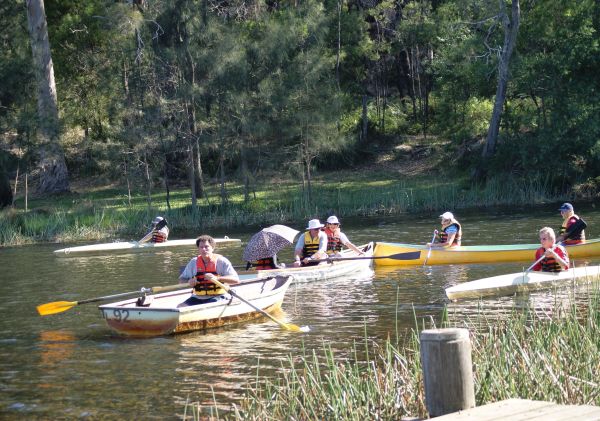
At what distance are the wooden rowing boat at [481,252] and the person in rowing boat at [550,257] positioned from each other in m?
3.85

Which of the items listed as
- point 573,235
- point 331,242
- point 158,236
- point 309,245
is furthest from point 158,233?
point 573,235

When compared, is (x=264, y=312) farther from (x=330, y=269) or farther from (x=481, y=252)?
(x=481, y=252)

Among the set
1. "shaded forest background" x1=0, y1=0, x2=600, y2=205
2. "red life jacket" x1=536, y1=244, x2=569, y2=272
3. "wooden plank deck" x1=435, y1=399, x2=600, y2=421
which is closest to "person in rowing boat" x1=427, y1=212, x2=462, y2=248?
"red life jacket" x1=536, y1=244, x2=569, y2=272

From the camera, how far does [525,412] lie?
5266mm

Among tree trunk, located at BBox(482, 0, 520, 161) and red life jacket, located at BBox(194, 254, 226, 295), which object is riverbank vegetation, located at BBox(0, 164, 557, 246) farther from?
red life jacket, located at BBox(194, 254, 226, 295)

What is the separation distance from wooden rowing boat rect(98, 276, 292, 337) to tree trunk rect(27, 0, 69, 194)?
23914 millimetres

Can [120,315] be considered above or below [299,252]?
below

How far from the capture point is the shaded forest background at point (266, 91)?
114 ft

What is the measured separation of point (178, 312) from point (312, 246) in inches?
241

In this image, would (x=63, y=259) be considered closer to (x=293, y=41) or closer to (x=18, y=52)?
(x=293, y=41)

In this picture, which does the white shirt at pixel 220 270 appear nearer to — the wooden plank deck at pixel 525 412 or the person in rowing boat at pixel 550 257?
the person in rowing boat at pixel 550 257

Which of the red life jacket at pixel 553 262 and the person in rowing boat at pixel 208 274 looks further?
the red life jacket at pixel 553 262

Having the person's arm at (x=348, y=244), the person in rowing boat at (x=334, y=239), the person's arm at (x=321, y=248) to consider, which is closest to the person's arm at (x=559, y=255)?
the person's arm at (x=348, y=244)

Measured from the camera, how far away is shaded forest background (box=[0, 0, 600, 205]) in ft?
114
